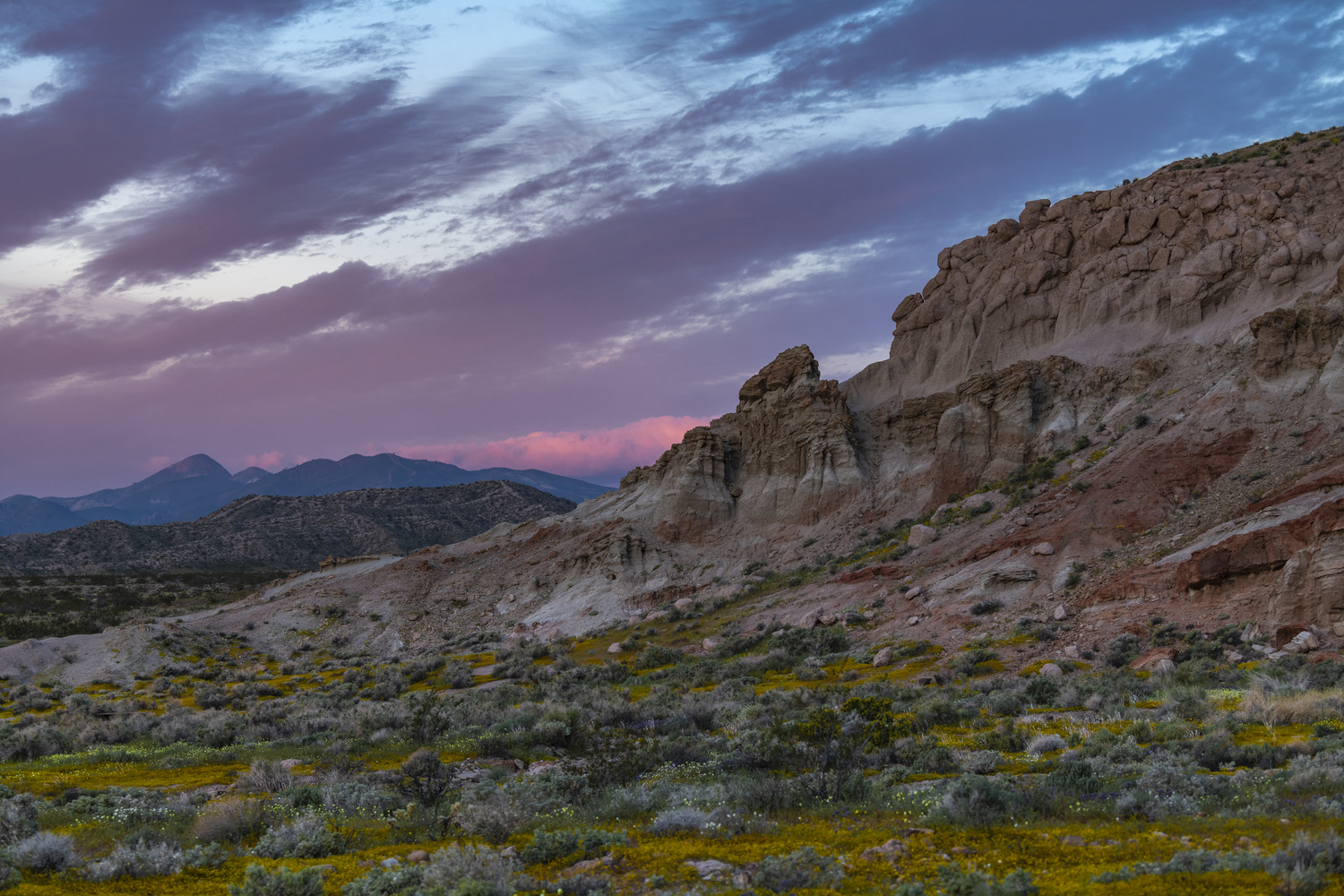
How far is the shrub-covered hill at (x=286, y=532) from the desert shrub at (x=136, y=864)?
107184 millimetres

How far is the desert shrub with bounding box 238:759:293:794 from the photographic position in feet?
41.7

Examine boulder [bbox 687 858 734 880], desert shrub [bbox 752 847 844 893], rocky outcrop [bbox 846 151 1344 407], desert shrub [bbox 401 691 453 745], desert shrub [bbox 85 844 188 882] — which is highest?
rocky outcrop [bbox 846 151 1344 407]

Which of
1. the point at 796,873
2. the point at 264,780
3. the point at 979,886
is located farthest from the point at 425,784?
the point at 979,886

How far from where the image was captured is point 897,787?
10.4 m

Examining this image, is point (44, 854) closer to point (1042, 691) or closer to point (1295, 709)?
point (1295, 709)

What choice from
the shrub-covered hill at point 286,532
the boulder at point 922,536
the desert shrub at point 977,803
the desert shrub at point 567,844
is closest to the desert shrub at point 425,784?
the desert shrub at point 567,844

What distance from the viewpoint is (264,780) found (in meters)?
12.8

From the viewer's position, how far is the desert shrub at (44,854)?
789 centimetres


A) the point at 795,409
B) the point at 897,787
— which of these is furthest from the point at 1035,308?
the point at 897,787

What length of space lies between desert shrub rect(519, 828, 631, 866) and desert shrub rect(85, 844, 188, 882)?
3.77 metres

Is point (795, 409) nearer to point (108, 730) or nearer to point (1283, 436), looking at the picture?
point (1283, 436)

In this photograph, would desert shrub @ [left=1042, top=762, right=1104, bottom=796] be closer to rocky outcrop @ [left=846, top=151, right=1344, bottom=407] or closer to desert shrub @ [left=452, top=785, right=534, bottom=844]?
desert shrub @ [left=452, top=785, right=534, bottom=844]

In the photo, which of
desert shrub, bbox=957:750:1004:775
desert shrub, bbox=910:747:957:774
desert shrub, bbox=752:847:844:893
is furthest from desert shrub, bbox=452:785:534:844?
desert shrub, bbox=957:750:1004:775

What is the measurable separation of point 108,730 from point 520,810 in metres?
16.7
